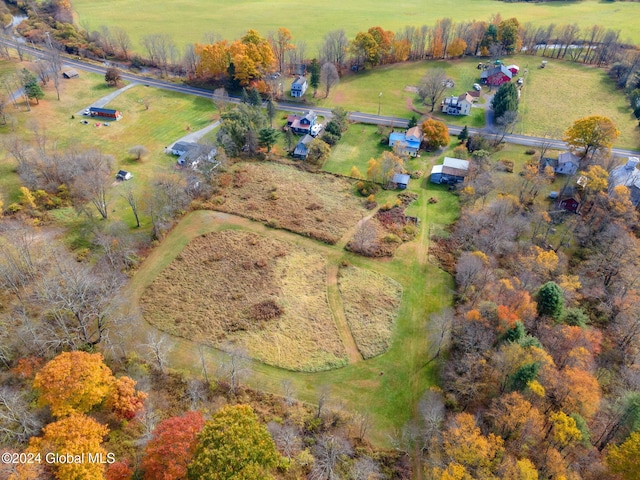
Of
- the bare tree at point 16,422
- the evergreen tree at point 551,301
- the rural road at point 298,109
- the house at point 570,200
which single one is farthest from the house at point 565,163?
the bare tree at point 16,422

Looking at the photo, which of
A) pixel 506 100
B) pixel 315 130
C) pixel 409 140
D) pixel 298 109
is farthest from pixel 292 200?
pixel 506 100

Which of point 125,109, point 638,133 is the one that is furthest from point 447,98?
point 125,109

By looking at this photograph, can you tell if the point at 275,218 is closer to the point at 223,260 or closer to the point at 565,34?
the point at 223,260

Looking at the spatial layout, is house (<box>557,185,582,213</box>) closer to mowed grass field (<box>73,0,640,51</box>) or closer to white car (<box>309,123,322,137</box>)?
white car (<box>309,123,322,137</box>)

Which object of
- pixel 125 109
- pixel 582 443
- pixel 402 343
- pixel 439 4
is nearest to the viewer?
pixel 582 443

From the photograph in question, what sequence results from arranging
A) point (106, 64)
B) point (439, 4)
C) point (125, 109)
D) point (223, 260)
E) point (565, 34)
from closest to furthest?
point (223, 260)
point (125, 109)
point (106, 64)
point (565, 34)
point (439, 4)

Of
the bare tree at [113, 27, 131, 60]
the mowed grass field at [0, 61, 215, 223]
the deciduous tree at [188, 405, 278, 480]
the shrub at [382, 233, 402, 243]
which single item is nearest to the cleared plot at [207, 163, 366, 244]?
Result: the shrub at [382, 233, 402, 243]

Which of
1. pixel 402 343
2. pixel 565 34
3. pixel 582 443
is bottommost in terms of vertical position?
pixel 402 343
